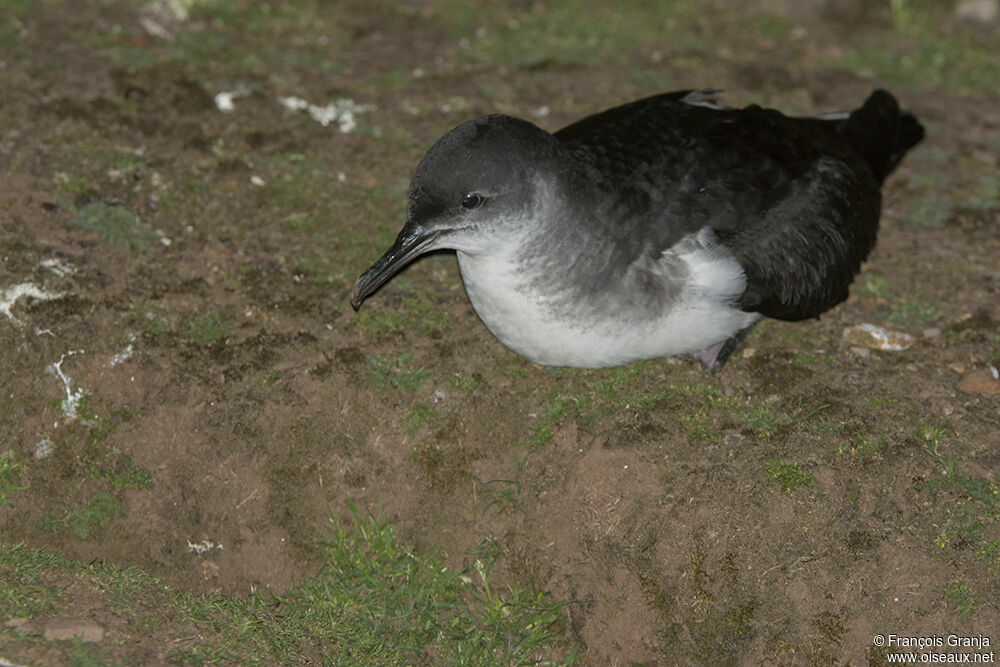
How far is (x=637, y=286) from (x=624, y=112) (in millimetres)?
1149

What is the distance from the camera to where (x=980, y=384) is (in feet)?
16.1

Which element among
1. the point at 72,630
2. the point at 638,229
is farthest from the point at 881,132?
the point at 72,630

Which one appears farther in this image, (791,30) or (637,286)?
(791,30)

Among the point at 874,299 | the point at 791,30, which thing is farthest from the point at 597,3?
the point at 874,299

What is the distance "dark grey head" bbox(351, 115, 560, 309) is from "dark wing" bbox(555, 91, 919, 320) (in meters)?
0.37

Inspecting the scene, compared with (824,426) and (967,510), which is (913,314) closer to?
(824,426)

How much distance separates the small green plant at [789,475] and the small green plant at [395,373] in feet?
5.33

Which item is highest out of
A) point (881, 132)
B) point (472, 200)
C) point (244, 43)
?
point (472, 200)

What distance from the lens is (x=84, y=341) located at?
190 inches

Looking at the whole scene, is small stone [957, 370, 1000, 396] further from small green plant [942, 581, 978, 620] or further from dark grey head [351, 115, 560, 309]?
dark grey head [351, 115, 560, 309]

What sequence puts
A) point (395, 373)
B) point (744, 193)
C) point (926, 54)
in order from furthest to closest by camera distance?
1. point (926, 54)
2. point (395, 373)
3. point (744, 193)

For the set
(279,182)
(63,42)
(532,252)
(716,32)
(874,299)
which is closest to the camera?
(532,252)

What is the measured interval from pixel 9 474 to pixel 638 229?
9.71 feet

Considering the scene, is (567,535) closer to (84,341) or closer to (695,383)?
(695,383)
